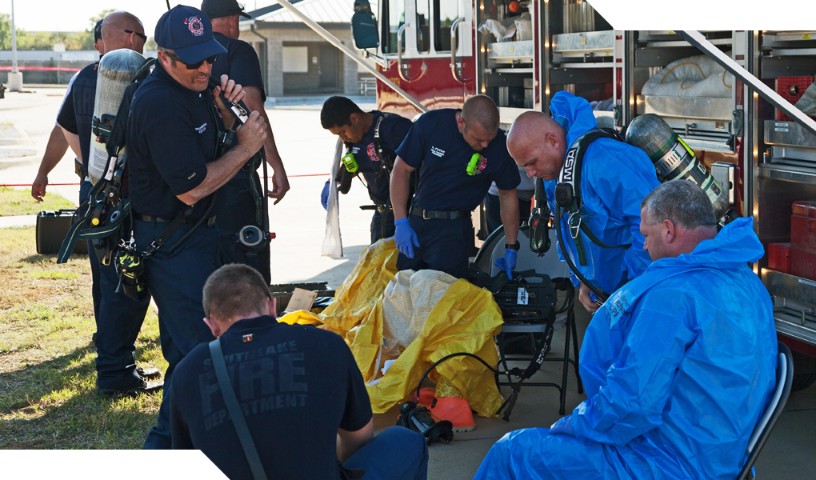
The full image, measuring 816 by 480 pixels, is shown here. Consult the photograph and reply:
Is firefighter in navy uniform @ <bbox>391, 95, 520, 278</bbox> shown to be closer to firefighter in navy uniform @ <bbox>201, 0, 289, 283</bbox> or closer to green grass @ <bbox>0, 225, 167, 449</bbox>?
firefighter in navy uniform @ <bbox>201, 0, 289, 283</bbox>

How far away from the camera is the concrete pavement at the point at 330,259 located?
450cm

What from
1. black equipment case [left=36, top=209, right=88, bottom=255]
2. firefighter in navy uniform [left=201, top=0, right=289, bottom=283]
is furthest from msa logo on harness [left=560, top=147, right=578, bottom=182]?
black equipment case [left=36, top=209, right=88, bottom=255]

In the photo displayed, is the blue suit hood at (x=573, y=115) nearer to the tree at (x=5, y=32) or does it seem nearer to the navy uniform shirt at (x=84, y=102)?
the navy uniform shirt at (x=84, y=102)

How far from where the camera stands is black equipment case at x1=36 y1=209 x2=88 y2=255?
951cm

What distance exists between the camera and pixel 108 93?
189 inches

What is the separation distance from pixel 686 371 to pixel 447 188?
304 cm

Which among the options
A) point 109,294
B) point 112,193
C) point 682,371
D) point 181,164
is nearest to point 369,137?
point 109,294

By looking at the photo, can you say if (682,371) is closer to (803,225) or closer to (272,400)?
(272,400)

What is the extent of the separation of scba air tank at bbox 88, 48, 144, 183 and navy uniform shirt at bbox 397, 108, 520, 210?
1599 millimetres

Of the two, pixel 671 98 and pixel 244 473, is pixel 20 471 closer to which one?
pixel 244 473

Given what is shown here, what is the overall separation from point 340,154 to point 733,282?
4369 mm

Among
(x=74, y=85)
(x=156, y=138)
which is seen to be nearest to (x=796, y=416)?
(x=156, y=138)

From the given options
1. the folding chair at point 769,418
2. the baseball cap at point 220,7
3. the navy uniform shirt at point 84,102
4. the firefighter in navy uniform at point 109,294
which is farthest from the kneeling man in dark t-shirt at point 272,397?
the baseball cap at point 220,7

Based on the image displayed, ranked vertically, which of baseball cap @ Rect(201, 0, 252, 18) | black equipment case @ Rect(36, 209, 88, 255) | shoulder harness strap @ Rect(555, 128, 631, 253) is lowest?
black equipment case @ Rect(36, 209, 88, 255)
